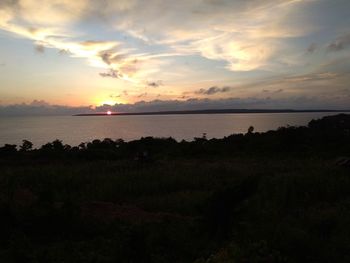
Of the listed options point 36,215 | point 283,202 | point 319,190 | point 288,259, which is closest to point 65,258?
point 36,215

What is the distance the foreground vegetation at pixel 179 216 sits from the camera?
7465 millimetres

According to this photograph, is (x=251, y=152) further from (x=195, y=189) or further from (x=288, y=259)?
(x=288, y=259)

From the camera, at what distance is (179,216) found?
1174 centimetres

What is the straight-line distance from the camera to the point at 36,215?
33.1ft

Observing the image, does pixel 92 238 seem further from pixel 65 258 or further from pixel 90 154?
pixel 90 154

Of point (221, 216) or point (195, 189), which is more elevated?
point (221, 216)

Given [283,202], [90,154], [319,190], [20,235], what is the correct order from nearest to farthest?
[20,235] → [283,202] → [319,190] → [90,154]

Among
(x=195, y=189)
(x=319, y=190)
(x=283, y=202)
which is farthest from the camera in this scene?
(x=195, y=189)

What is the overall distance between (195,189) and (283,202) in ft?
14.7

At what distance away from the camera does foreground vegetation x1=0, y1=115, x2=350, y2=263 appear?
7.46 meters

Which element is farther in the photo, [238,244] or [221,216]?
[221,216]

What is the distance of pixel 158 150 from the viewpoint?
37.5 metres

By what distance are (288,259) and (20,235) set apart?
570 centimetres

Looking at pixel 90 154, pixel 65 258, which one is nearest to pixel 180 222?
pixel 65 258
